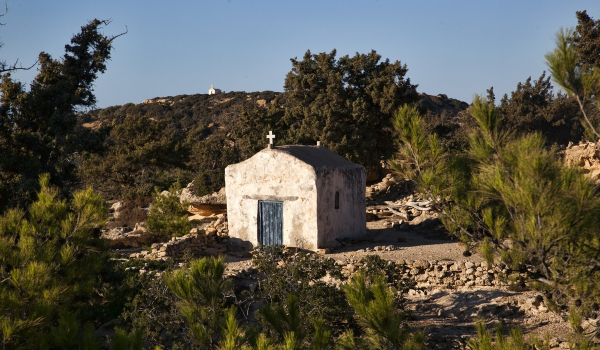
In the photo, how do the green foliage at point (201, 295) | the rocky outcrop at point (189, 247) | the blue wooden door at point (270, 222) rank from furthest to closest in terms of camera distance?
the blue wooden door at point (270, 222), the rocky outcrop at point (189, 247), the green foliage at point (201, 295)

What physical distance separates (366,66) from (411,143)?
22216mm

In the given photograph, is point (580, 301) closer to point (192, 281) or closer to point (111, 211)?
point (192, 281)

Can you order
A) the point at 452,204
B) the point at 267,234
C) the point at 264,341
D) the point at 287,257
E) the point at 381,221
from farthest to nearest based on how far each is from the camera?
1. the point at 381,221
2. the point at 267,234
3. the point at 287,257
4. the point at 452,204
5. the point at 264,341

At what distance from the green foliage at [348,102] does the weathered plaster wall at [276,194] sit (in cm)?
971

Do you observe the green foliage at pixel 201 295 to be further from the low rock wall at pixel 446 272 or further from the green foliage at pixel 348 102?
the green foliage at pixel 348 102

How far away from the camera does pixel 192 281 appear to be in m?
6.48

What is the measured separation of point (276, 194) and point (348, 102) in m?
12.2

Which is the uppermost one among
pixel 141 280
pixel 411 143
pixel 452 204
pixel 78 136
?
pixel 78 136

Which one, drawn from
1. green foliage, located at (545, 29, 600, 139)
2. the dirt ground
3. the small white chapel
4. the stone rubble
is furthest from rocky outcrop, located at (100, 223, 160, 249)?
green foliage, located at (545, 29, 600, 139)

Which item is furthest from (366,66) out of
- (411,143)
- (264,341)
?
(264,341)

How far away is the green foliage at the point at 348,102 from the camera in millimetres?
26984

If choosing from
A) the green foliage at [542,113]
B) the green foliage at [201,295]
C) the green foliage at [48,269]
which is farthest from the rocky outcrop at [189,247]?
the green foliage at [542,113]

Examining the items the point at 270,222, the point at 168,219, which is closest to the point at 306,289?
the point at 270,222

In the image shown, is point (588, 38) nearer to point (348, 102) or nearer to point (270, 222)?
point (348, 102)
